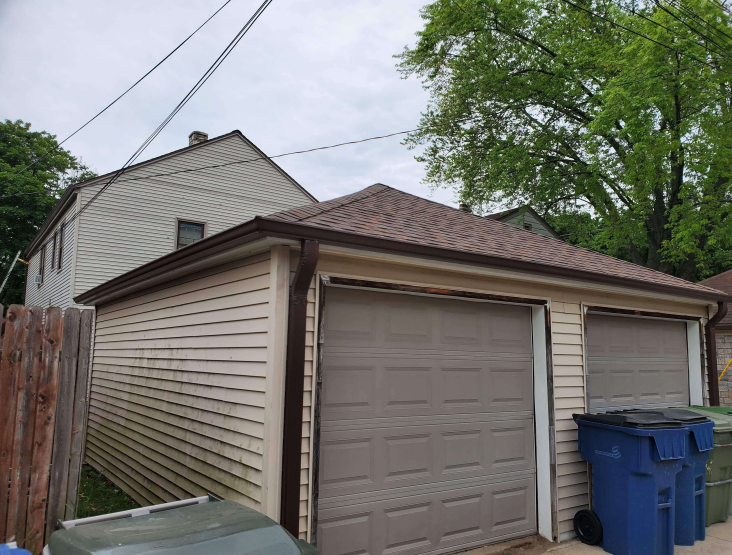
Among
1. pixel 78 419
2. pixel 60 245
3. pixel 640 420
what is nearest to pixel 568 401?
pixel 640 420

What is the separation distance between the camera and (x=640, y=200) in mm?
17672

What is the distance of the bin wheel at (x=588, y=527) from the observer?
5223mm

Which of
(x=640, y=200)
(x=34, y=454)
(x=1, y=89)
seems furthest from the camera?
(x=640, y=200)

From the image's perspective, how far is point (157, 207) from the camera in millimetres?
15078

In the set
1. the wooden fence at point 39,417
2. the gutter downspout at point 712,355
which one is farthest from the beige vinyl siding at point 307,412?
the gutter downspout at point 712,355

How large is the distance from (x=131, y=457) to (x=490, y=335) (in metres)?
4.90

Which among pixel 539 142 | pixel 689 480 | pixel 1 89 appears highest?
pixel 539 142

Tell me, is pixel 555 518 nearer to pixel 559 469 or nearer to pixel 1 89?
pixel 559 469

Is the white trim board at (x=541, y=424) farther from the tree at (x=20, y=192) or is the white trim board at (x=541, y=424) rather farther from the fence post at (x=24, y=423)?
the tree at (x=20, y=192)

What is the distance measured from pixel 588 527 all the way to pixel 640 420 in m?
1.28

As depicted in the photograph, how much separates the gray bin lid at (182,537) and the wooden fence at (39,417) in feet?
3.40

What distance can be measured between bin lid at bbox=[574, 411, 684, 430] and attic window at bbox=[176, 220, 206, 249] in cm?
1280

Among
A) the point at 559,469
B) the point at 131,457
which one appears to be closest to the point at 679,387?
the point at 559,469

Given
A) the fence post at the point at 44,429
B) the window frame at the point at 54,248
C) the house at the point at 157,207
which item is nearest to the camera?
the fence post at the point at 44,429
